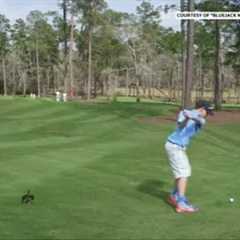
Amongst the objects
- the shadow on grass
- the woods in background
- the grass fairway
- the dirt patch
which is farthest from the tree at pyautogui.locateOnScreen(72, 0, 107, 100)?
the shadow on grass

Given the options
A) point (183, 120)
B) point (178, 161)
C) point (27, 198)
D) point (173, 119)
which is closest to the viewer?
point (183, 120)

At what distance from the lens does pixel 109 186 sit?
1184cm

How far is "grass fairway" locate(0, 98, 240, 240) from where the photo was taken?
864 centimetres

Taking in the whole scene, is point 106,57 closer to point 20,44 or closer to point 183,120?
A: point 20,44

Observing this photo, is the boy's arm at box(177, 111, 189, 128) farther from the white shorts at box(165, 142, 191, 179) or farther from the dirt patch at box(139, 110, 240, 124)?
the dirt patch at box(139, 110, 240, 124)

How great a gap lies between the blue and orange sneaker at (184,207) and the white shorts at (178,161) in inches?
13.8

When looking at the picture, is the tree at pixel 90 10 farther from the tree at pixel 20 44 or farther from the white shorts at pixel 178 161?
the white shorts at pixel 178 161

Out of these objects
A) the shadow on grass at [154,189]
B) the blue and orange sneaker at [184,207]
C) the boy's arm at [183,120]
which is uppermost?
the boy's arm at [183,120]

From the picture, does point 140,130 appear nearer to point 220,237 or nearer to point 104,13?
point 220,237

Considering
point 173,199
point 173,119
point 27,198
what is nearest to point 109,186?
point 173,199

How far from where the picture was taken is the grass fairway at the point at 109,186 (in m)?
8.64

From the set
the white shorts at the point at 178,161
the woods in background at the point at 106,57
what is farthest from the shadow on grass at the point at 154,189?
the woods in background at the point at 106,57

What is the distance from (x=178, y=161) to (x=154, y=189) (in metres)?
1.92

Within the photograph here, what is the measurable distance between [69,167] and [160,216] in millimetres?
4726
